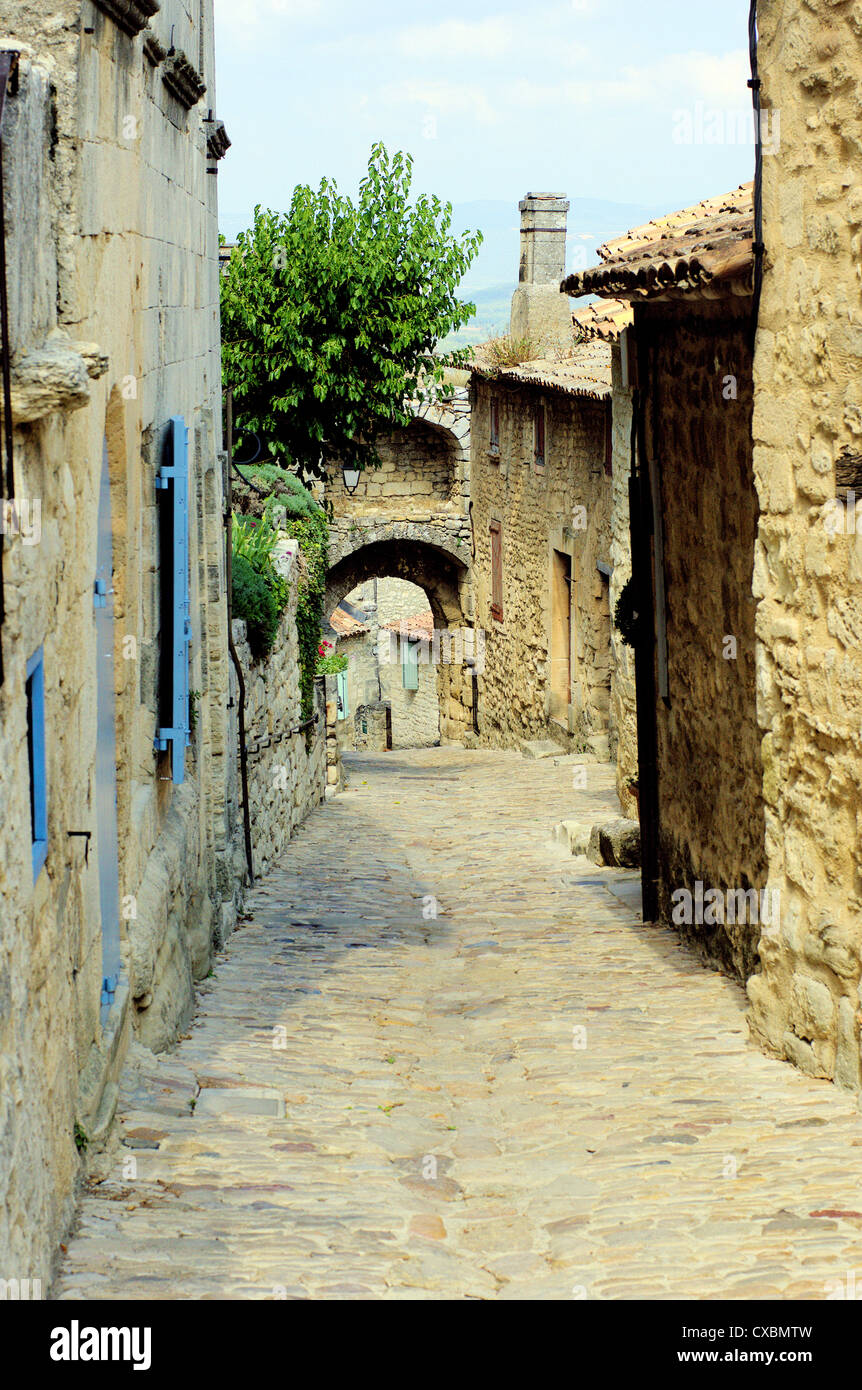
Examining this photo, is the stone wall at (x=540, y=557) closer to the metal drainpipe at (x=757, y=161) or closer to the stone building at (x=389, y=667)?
the stone building at (x=389, y=667)

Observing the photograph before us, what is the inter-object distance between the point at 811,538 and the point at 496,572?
18.4 meters

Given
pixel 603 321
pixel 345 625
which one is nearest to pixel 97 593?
pixel 603 321

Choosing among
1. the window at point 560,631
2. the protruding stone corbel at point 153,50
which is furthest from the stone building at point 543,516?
the protruding stone corbel at point 153,50

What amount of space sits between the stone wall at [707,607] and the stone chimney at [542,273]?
16.3m

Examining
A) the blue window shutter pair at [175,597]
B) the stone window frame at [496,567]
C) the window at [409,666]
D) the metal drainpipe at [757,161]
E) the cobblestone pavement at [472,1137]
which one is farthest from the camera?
the window at [409,666]

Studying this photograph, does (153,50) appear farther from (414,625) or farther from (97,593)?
(414,625)

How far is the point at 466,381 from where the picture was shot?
81.0ft

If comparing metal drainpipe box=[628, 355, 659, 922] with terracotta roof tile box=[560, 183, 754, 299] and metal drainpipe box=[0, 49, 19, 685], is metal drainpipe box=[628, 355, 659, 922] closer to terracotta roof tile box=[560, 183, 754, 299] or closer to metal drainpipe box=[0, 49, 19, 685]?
terracotta roof tile box=[560, 183, 754, 299]

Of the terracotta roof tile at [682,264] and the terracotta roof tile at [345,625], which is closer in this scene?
the terracotta roof tile at [682,264]

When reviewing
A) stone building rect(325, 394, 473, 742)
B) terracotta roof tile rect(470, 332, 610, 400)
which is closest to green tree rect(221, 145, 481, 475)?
terracotta roof tile rect(470, 332, 610, 400)

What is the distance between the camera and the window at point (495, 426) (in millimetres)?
22656

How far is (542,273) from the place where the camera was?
25.5 m

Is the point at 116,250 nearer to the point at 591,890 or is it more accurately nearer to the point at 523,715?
the point at 591,890

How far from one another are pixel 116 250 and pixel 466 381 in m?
19.9
